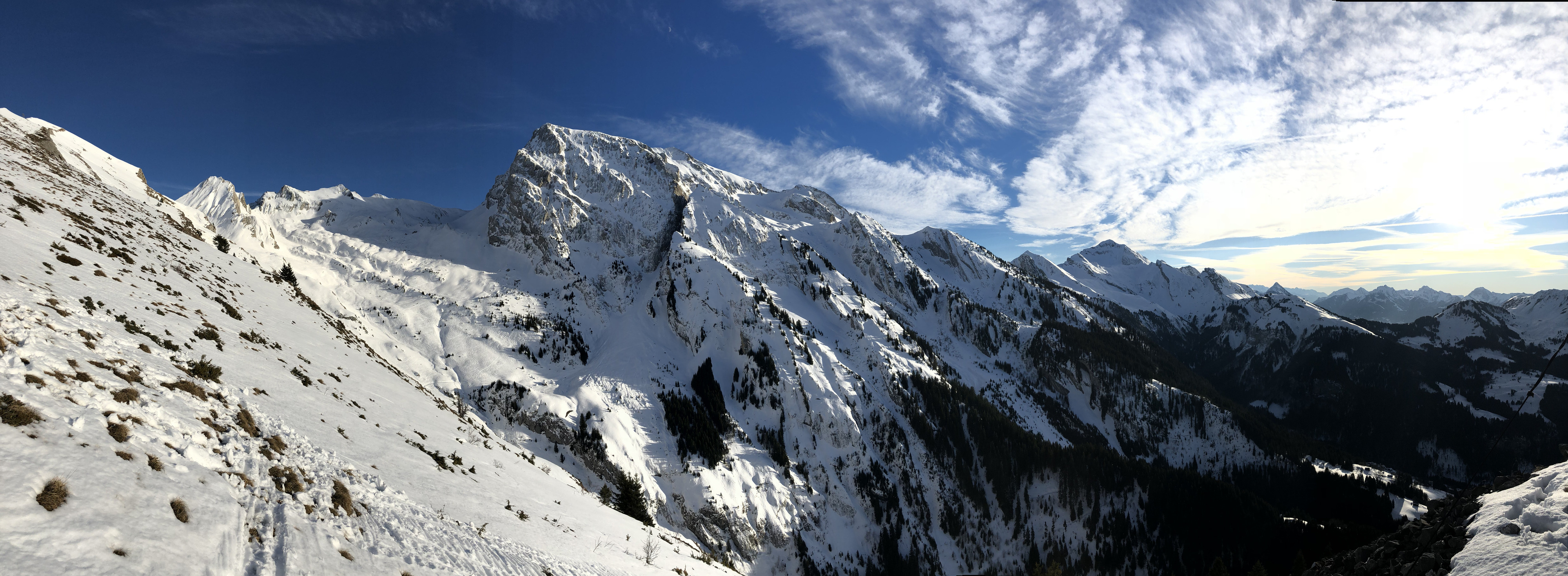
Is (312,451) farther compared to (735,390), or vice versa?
(735,390)

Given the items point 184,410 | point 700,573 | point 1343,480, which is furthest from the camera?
point 1343,480

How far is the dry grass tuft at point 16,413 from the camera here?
7914 millimetres

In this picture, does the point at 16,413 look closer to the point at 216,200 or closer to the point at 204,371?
the point at 204,371

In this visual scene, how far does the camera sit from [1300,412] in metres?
178

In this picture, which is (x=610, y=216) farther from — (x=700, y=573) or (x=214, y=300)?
(x=700, y=573)

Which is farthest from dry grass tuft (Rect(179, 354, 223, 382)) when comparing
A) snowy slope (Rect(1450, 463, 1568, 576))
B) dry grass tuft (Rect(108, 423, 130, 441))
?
snowy slope (Rect(1450, 463, 1568, 576))

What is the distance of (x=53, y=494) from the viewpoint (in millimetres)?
6949

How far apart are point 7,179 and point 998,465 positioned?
117m

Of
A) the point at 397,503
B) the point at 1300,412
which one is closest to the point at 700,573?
the point at 397,503

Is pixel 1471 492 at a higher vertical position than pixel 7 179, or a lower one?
lower

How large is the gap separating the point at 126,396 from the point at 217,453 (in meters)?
2.40

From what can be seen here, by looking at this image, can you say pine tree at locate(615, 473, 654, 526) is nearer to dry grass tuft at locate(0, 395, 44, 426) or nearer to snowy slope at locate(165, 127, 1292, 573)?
snowy slope at locate(165, 127, 1292, 573)

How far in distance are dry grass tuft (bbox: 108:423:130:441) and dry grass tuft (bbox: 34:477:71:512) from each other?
2.29 m

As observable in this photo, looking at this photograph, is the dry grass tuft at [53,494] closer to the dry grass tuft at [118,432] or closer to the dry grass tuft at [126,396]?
the dry grass tuft at [118,432]
